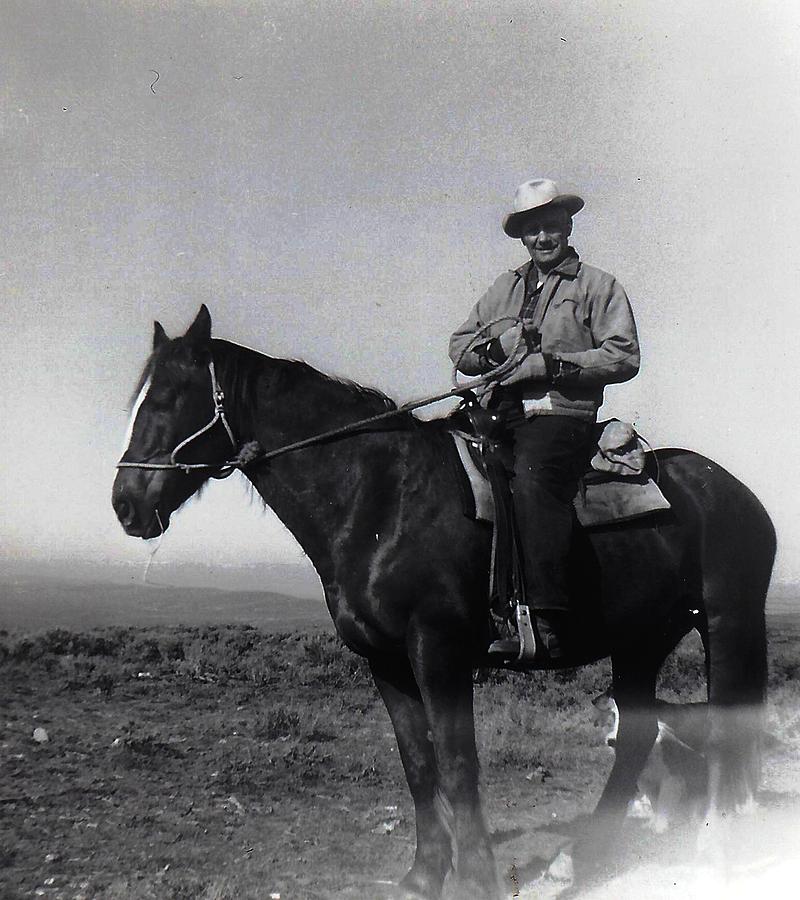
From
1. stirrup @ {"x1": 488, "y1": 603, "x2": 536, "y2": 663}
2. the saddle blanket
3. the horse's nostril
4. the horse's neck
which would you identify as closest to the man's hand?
the saddle blanket

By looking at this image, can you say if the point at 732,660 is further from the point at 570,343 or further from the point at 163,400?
the point at 163,400

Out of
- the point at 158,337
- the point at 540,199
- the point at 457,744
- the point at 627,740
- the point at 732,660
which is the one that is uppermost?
the point at 540,199

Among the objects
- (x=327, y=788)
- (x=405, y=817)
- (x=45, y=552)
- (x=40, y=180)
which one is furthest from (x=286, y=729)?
(x=40, y=180)

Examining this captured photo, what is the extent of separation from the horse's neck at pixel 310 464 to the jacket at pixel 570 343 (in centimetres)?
76

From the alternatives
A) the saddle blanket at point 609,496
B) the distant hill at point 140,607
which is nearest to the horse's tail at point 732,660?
the saddle blanket at point 609,496

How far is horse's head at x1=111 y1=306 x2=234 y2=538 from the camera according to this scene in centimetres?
367

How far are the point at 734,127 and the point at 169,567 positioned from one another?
457 cm

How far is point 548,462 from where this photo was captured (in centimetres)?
368

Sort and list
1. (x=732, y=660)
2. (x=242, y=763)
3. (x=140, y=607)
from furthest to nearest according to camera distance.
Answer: (x=140, y=607) < (x=242, y=763) < (x=732, y=660)

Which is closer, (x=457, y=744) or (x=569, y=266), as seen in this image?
(x=457, y=744)

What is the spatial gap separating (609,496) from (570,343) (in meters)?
0.83

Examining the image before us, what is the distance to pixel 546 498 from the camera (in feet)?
11.8

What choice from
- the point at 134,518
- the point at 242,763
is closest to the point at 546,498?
the point at 134,518

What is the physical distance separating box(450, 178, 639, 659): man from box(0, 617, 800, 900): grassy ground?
4.81 ft
